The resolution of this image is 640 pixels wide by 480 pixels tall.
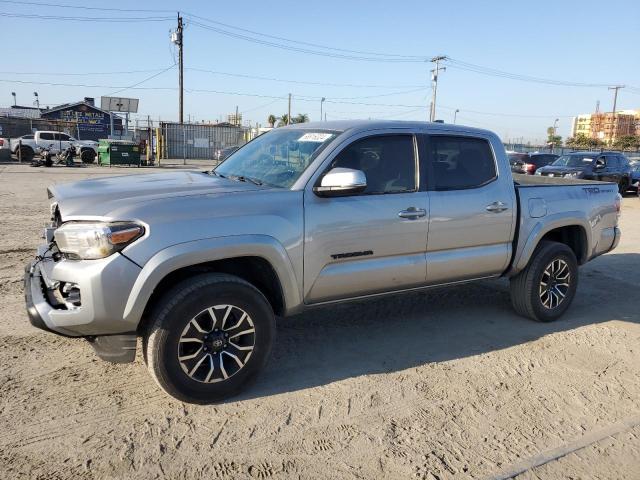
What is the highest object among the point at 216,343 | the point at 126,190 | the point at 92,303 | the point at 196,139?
the point at 196,139

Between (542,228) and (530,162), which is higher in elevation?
(530,162)

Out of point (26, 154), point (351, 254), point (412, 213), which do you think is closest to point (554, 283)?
point (412, 213)

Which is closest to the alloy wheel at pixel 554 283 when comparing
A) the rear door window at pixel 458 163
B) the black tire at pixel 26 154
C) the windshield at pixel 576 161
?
the rear door window at pixel 458 163

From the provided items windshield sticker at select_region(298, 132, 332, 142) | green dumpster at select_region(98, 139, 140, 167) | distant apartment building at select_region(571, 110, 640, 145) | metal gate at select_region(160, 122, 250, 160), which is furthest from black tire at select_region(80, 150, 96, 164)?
distant apartment building at select_region(571, 110, 640, 145)

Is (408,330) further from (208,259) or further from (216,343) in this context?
(208,259)

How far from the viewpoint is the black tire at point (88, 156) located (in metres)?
27.5

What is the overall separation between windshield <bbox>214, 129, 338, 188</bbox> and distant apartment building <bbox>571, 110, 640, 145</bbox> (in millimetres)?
109689

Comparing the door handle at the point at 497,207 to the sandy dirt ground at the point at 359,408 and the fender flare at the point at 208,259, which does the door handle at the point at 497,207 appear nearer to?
the sandy dirt ground at the point at 359,408

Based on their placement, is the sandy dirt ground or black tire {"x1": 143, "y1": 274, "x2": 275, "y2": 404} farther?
black tire {"x1": 143, "y1": 274, "x2": 275, "y2": 404}

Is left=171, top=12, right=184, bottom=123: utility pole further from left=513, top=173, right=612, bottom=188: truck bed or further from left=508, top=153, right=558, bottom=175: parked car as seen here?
left=513, top=173, right=612, bottom=188: truck bed

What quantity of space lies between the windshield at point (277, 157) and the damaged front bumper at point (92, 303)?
1.33m

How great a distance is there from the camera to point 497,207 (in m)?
4.57

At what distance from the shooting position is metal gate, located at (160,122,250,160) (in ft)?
120

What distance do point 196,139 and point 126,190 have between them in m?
35.1
